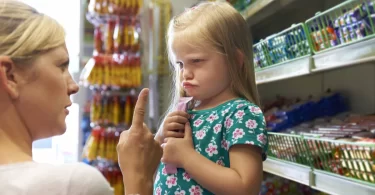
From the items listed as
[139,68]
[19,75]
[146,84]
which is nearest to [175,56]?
[19,75]

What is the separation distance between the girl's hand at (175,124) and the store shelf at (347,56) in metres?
0.57

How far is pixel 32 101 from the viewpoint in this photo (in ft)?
2.33

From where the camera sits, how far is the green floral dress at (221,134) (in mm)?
1027

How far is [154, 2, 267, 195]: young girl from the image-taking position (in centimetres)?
101

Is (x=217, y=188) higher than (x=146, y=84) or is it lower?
lower

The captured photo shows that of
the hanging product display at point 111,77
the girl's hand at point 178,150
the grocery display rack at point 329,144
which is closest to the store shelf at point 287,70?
the grocery display rack at point 329,144

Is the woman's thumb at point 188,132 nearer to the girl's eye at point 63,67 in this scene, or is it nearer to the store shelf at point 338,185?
the girl's eye at point 63,67

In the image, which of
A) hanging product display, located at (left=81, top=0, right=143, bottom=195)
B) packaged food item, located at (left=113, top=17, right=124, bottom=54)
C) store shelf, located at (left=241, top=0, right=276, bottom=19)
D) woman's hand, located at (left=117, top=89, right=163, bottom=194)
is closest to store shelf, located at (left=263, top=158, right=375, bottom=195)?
woman's hand, located at (left=117, top=89, right=163, bottom=194)

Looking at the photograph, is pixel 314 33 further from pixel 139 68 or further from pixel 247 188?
pixel 139 68

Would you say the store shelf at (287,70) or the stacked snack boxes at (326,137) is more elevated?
the store shelf at (287,70)

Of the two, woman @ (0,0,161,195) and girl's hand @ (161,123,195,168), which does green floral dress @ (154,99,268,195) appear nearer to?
girl's hand @ (161,123,195,168)

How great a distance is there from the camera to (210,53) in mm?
1085

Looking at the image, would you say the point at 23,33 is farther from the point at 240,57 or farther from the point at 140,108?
the point at 240,57

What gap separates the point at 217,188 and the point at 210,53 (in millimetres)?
365
